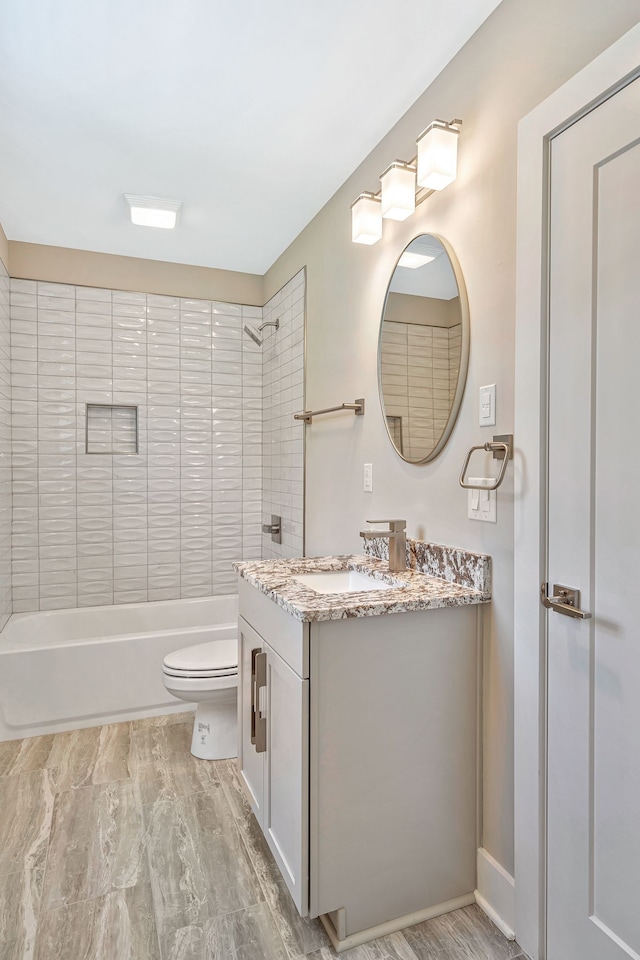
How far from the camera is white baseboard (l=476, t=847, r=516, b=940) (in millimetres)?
1455

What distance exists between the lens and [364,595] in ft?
5.06

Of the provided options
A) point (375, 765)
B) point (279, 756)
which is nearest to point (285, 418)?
point (279, 756)

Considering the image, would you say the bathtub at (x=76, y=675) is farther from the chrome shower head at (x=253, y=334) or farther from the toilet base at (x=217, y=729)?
the chrome shower head at (x=253, y=334)

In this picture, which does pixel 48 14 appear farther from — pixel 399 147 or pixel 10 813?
pixel 10 813

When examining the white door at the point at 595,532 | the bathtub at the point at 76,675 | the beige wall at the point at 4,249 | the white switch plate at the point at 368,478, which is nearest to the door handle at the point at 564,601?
the white door at the point at 595,532

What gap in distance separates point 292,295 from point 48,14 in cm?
169

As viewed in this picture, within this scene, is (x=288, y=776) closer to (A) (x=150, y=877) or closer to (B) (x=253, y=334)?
(A) (x=150, y=877)

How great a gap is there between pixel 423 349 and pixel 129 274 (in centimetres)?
230

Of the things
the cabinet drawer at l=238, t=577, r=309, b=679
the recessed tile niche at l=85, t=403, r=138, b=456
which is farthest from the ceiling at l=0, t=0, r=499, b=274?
the cabinet drawer at l=238, t=577, r=309, b=679

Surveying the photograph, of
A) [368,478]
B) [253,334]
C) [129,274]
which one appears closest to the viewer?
[368,478]

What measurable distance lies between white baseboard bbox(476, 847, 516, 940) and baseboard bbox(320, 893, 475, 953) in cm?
5

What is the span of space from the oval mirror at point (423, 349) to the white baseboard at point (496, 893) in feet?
Answer: 3.77

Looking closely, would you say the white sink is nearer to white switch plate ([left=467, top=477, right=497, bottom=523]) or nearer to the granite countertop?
the granite countertop

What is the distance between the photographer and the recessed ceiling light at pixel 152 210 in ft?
8.57
